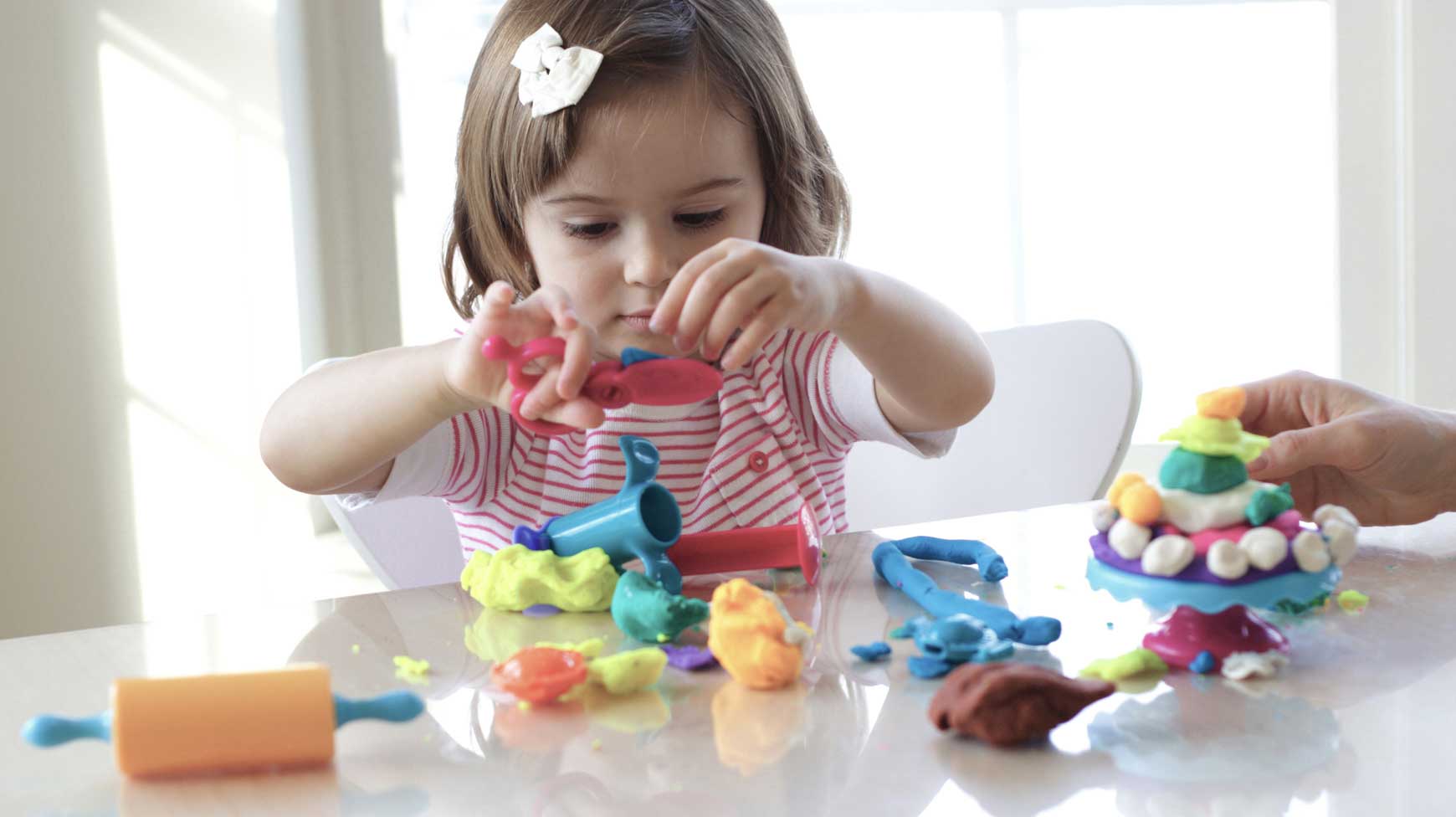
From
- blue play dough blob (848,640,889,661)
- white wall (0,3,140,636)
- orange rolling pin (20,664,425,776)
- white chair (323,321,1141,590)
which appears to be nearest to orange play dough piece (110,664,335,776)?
orange rolling pin (20,664,425,776)

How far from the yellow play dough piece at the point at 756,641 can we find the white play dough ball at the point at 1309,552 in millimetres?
179

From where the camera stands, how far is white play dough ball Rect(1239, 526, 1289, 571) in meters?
0.46

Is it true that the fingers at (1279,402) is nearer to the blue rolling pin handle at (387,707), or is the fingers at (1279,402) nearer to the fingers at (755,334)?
the fingers at (755,334)

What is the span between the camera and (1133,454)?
212cm

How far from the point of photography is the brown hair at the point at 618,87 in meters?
0.91

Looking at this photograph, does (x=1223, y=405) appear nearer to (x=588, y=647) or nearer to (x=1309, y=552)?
(x=1309, y=552)

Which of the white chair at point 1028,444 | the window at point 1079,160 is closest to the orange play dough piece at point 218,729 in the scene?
the white chair at point 1028,444

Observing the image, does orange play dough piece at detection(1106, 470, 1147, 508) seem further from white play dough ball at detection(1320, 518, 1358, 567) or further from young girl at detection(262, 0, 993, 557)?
young girl at detection(262, 0, 993, 557)

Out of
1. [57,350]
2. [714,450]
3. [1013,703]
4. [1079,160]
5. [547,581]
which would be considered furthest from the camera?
[1079,160]

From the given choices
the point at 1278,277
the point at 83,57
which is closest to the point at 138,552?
the point at 83,57

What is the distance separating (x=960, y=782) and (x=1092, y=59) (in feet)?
6.52

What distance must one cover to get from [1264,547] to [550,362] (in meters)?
0.32

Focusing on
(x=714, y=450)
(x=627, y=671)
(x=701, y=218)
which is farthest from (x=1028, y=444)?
(x=627, y=671)

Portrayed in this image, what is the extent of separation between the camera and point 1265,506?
1.55ft
